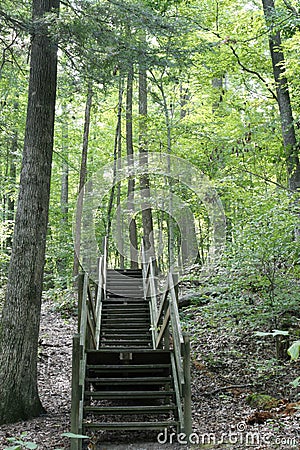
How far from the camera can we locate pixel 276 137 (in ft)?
41.4

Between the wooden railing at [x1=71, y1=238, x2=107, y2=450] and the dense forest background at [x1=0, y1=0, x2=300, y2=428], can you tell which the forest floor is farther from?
the dense forest background at [x1=0, y1=0, x2=300, y2=428]

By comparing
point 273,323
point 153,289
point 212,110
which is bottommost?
point 273,323

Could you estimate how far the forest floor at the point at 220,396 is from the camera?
17.2 feet

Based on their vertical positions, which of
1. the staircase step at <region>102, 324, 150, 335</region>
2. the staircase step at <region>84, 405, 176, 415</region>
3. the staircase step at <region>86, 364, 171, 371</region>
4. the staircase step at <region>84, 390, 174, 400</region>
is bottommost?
the staircase step at <region>84, 405, 176, 415</region>

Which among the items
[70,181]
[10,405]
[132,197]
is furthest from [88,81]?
[70,181]

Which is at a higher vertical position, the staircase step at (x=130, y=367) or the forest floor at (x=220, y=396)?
the staircase step at (x=130, y=367)

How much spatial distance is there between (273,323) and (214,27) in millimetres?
9120

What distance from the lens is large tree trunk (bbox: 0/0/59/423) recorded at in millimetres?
6441

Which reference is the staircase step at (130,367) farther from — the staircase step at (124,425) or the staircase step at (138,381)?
the staircase step at (124,425)

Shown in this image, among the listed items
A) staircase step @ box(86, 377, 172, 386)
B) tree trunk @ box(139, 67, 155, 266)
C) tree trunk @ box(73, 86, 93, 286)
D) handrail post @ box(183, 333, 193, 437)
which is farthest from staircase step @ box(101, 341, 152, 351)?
tree trunk @ box(73, 86, 93, 286)

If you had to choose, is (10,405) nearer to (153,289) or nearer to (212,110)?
(153,289)

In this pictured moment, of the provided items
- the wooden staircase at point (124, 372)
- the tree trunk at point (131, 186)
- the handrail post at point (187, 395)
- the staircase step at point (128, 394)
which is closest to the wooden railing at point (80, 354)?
the wooden staircase at point (124, 372)

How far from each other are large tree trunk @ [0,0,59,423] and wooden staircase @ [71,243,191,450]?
78cm

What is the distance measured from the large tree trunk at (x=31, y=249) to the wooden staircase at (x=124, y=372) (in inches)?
30.6
